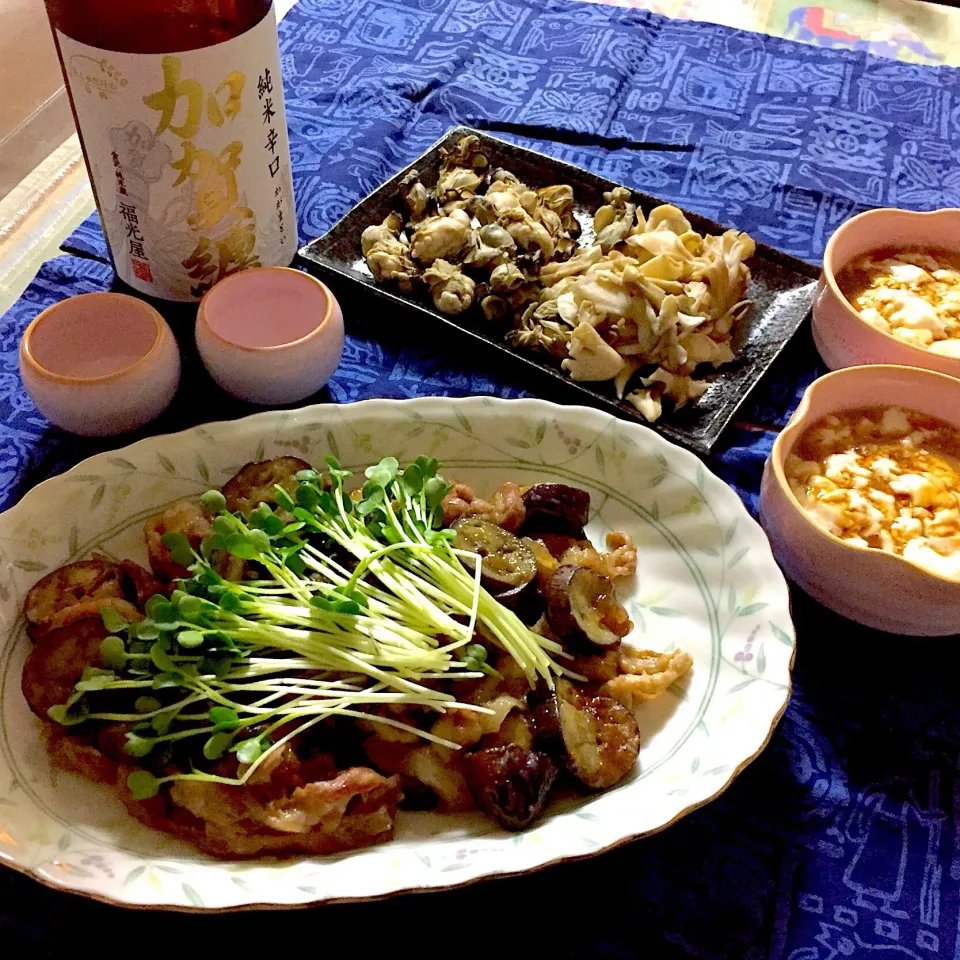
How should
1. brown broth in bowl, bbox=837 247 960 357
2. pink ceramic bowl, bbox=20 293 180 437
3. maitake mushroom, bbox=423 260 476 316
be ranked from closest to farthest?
pink ceramic bowl, bbox=20 293 180 437
brown broth in bowl, bbox=837 247 960 357
maitake mushroom, bbox=423 260 476 316

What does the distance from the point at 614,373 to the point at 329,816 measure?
0.70 meters

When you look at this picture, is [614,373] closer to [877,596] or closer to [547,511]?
[547,511]

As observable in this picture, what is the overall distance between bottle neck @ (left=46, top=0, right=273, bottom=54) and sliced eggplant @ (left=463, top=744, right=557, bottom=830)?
0.93 meters

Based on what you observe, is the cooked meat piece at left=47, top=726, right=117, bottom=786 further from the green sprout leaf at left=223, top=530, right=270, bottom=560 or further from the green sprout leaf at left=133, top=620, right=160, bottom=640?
the green sprout leaf at left=223, top=530, right=270, bottom=560

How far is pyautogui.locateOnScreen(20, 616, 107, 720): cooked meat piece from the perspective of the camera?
824mm

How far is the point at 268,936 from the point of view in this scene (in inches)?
30.8

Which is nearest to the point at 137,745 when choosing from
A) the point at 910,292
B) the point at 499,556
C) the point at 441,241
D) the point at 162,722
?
the point at 162,722

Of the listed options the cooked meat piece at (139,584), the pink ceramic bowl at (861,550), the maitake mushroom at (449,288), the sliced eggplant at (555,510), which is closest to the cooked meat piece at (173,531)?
the cooked meat piece at (139,584)

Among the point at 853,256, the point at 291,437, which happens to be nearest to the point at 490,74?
the point at 853,256

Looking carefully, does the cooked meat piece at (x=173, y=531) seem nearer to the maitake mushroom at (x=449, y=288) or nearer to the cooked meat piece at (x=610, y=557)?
Answer: the cooked meat piece at (x=610, y=557)

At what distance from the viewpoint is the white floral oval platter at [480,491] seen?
739 millimetres

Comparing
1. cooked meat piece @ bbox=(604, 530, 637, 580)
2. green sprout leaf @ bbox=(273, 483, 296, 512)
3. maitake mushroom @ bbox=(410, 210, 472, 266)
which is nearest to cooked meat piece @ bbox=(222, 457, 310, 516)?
green sprout leaf @ bbox=(273, 483, 296, 512)

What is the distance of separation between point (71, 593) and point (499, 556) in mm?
421

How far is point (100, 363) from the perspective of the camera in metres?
1.18
